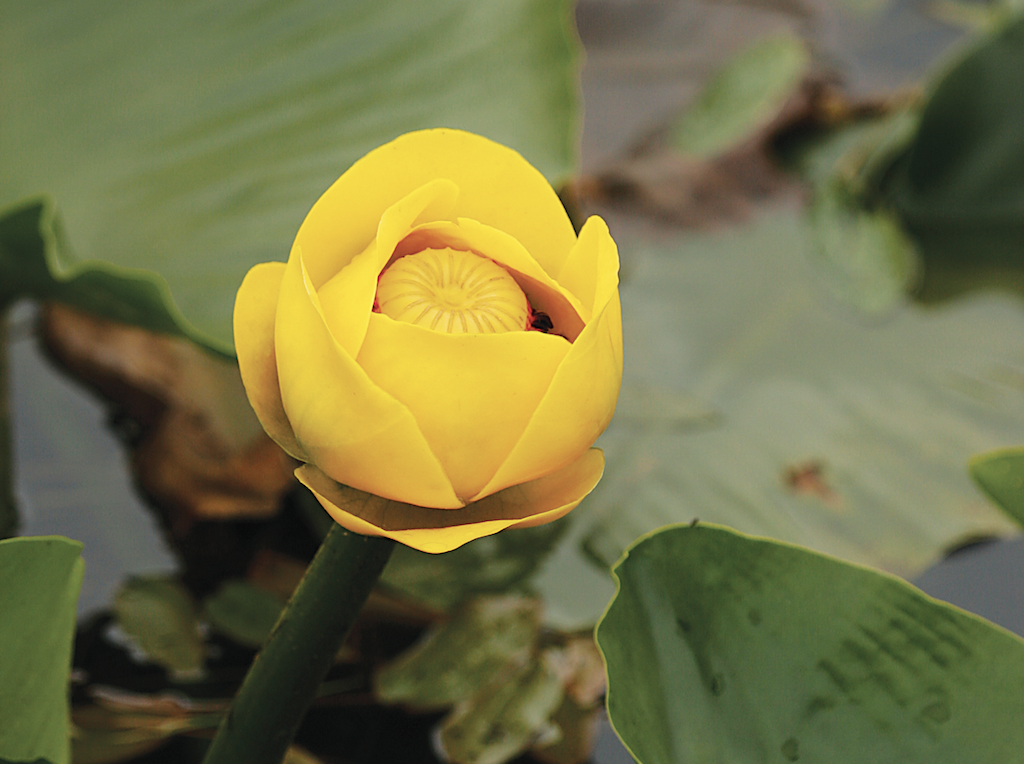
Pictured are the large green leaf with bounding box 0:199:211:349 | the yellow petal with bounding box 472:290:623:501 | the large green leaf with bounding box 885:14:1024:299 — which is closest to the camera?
the yellow petal with bounding box 472:290:623:501

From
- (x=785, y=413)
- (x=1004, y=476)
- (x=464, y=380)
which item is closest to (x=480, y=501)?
(x=464, y=380)

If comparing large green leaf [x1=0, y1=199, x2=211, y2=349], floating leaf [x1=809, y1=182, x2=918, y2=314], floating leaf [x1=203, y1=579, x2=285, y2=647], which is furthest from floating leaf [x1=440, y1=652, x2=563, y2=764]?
floating leaf [x1=809, y1=182, x2=918, y2=314]

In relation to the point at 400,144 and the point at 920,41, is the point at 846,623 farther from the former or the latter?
the point at 920,41

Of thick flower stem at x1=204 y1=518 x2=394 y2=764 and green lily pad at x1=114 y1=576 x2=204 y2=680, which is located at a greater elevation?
thick flower stem at x1=204 y1=518 x2=394 y2=764

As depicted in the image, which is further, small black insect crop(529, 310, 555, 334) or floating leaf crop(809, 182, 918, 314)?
floating leaf crop(809, 182, 918, 314)

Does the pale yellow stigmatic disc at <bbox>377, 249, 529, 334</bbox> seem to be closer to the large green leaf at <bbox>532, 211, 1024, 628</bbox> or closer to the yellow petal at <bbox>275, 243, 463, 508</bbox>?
the yellow petal at <bbox>275, 243, 463, 508</bbox>

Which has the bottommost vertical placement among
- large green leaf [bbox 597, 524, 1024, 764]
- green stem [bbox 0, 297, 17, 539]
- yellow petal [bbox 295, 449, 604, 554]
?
green stem [bbox 0, 297, 17, 539]
